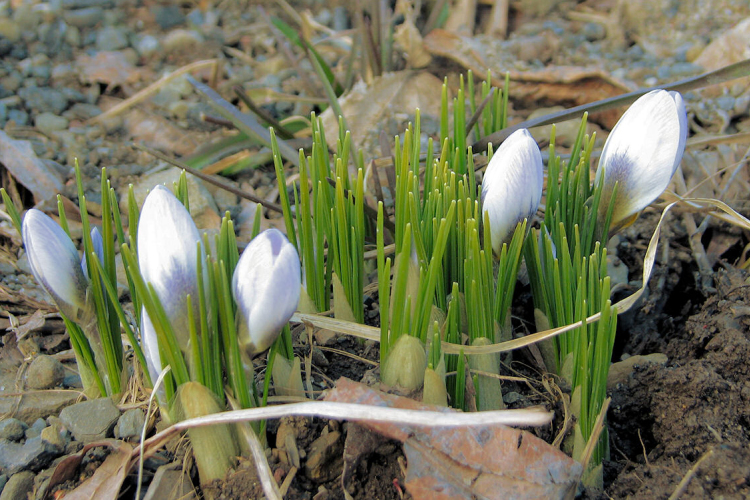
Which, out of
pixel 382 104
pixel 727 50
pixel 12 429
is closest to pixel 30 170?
pixel 12 429

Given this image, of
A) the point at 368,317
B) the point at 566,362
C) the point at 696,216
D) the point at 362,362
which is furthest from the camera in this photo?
the point at 696,216

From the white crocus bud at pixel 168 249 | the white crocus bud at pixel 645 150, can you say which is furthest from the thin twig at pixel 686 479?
the white crocus bud at pixel 168 249

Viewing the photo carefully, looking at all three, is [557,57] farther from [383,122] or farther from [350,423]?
[350,423]

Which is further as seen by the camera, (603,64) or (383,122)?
(603,64)

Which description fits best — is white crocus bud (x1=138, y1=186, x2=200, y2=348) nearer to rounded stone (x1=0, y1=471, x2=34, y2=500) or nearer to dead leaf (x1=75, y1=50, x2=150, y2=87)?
rounded stone (x1=0, y1=471, x2=34, y2=500)

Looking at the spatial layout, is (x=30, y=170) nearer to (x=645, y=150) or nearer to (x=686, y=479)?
(x=645, y=150)

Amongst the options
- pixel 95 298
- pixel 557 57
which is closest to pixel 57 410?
pixel 95 298
